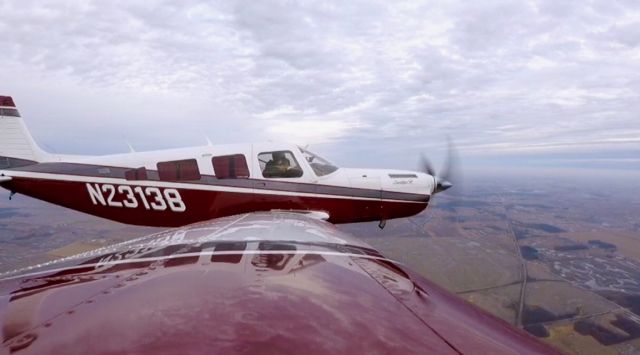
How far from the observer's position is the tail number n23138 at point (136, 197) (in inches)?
280

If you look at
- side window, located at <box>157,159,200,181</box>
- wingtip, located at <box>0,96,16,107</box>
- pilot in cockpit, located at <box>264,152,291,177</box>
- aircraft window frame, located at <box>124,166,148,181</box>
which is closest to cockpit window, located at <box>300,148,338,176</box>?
pilot in cockpit, located at <box>264,152,291,177</box>

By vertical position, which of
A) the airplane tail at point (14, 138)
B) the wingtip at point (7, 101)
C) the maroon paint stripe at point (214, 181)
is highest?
the wingtip at point (7, 101)

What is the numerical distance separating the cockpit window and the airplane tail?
7132mm

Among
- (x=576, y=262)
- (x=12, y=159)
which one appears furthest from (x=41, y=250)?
(x=576, y=262)

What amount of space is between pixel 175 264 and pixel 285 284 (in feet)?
2.77

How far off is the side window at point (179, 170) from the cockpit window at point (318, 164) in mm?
2645

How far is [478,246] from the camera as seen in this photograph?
177ft

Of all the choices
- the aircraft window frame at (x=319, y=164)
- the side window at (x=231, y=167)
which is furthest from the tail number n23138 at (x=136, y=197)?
the aircraft window frame at (x=319, y=164)

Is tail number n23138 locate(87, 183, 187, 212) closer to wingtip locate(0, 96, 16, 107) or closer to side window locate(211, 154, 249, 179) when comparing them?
side window locate(211, 154, 249, 179)

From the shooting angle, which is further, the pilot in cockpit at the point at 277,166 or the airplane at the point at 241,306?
the pilot in cockpit at the point at 277,166

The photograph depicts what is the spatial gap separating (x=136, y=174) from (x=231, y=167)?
2.25 meters

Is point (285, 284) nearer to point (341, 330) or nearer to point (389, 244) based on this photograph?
point (341, 330)

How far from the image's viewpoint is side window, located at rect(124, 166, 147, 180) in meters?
7.04

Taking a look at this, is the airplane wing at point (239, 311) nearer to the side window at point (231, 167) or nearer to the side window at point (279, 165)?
the side window at point (231, 167)
